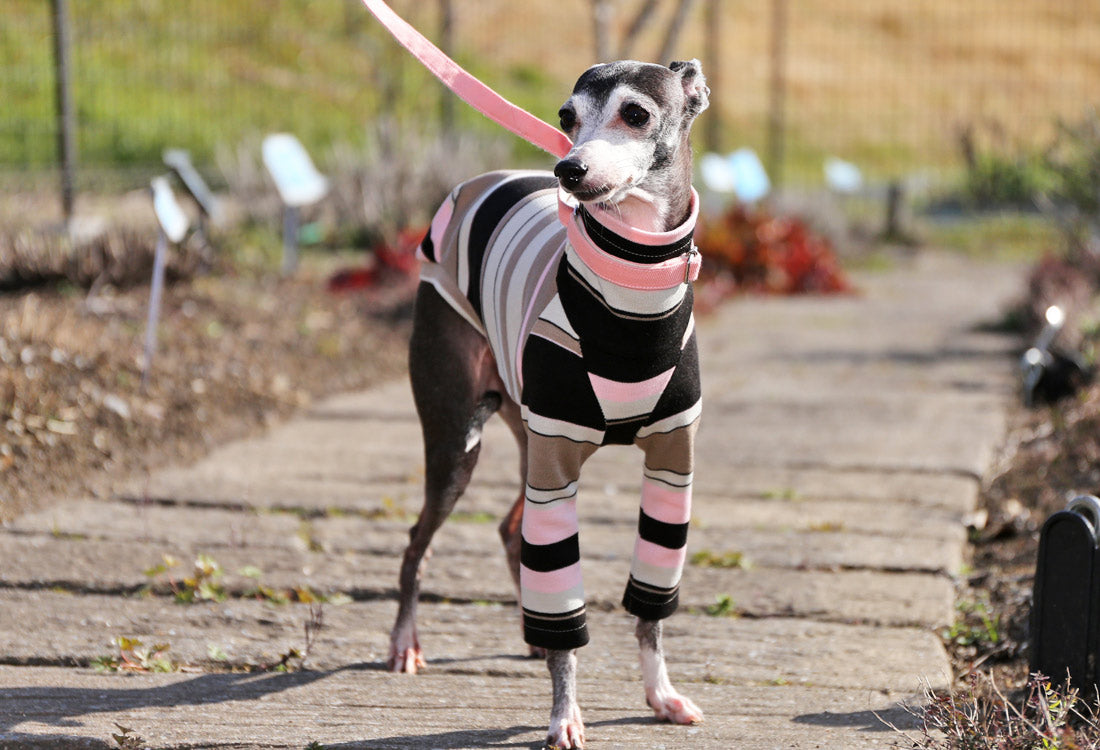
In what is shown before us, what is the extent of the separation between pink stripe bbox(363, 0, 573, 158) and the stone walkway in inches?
51.9

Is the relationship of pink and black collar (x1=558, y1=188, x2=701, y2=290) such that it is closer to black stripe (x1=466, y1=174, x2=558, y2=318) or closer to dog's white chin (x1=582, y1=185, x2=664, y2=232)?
dog's white chin (x1=582, y1=185, x2=664, y2=232)

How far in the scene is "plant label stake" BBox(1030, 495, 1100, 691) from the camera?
9.55 feet

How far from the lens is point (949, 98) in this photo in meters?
20.9

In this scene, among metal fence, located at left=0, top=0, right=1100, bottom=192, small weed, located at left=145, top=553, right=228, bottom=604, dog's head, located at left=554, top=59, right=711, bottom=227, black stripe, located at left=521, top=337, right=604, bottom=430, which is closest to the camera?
dog's head, located at left=554, top=59, right=711, bottom=227

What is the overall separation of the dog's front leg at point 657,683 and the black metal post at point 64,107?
5842mm

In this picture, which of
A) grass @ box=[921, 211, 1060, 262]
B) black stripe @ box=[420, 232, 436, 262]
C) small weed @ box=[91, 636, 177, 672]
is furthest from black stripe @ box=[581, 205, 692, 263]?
grass @ box=[921, 211, 1060, 262]

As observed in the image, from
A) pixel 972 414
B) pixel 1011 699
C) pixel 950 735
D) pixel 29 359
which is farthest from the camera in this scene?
pixel 972 414

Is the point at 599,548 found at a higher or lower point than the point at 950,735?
higher

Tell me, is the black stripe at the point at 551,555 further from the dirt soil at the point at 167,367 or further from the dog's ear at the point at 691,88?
the dirt soil at the point at 167,367

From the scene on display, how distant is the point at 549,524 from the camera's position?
2.83 m

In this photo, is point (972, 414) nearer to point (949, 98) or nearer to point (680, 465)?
point (680, 465)

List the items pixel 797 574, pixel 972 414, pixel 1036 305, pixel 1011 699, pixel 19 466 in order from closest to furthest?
pixel 1011 699
pixel 797 574
pixel 19 466
pixel 972 414
pixel 1036 305

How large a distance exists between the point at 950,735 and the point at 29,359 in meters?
3.95

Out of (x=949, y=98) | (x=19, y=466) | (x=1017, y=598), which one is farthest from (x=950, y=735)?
(x=949, y=98)
